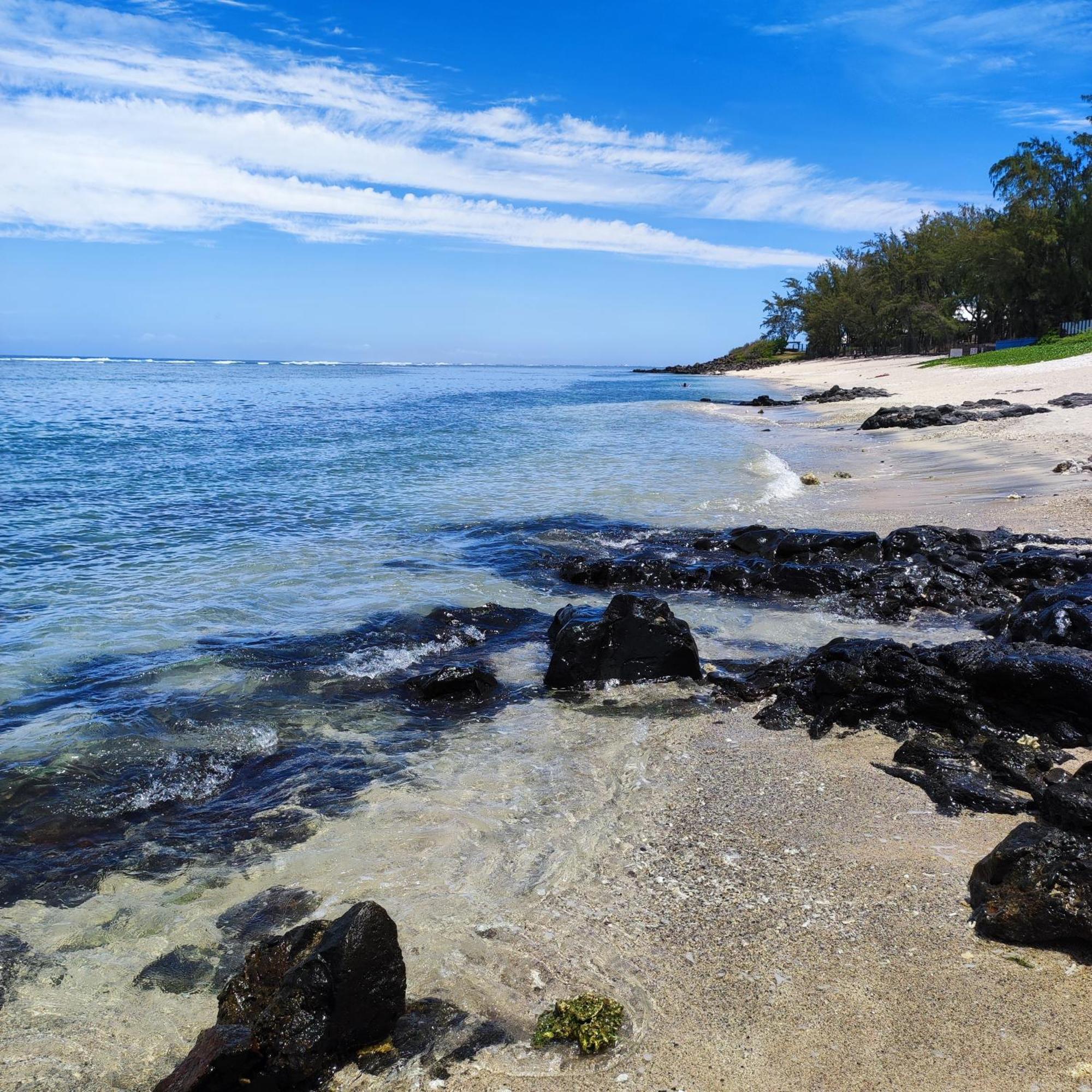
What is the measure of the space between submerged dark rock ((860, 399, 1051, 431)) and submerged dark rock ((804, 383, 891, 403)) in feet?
57.4

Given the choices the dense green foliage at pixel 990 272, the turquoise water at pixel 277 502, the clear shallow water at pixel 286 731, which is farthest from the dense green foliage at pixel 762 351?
the clear shallow water at pixel 286 731

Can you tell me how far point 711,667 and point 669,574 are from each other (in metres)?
3.71

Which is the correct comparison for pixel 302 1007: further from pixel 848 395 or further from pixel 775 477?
pixel 848 395

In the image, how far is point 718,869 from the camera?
4938mm

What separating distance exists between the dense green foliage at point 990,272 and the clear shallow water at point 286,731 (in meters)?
56.9

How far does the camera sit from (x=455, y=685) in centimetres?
823

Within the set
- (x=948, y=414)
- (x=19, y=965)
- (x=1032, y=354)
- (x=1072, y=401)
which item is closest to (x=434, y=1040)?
(x=19, y=965)

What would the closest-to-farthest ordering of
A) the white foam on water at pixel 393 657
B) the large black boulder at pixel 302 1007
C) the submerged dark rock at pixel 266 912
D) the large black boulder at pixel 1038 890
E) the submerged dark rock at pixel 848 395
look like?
the large black boulder at pixel 302 1007
the large black boulder at pixel 1038 890
the submerged dark rock at pixel 266 912
the white foam on water at pixel 393 657
the submerged dark rock at pixel 848 395

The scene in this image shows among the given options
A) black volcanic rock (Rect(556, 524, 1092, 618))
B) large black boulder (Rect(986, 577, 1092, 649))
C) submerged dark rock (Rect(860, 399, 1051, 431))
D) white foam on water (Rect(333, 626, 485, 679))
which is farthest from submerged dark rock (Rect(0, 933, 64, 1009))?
submerged dark rock (Rect(860, 399, 1051, 431))

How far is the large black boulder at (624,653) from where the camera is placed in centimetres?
843

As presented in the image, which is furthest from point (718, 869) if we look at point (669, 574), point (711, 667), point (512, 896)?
point (669, 574)

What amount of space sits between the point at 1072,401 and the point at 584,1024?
1254 inches

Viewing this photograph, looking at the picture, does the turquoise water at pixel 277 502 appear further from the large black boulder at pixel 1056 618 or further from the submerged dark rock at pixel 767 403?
the large black boulder at pixel 1056 618

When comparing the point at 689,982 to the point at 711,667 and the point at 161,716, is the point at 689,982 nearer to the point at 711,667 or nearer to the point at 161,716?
the point at 711,667
